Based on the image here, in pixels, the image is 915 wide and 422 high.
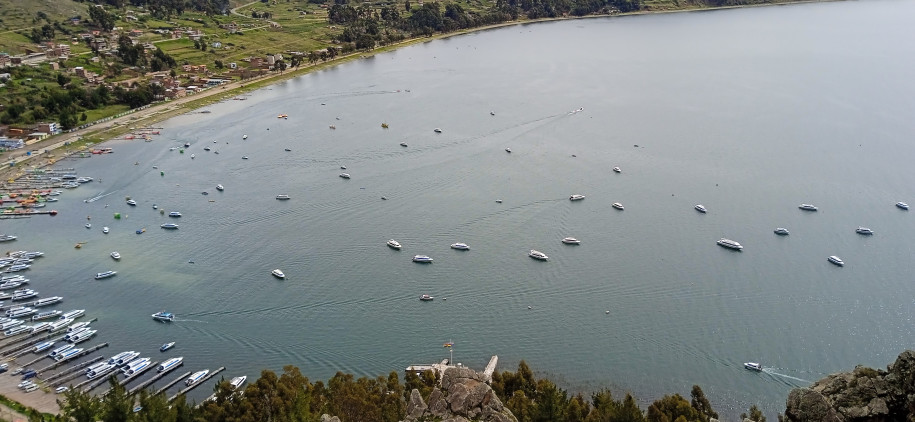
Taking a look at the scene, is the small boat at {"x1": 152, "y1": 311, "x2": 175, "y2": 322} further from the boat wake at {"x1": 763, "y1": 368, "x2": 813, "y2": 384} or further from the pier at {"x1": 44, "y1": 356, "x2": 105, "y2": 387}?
the boat wake at {"x1": 763, "y1": 368, "x2": 813, "y2": 384}

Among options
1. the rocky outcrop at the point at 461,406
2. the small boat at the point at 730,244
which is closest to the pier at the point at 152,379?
the rocky outcrop at the point at 461,406

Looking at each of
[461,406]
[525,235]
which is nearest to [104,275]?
[525,235]

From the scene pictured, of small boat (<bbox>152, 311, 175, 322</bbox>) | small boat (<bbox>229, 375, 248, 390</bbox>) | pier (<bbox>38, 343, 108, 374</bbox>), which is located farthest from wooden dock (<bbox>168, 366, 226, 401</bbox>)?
pier (<bbox>38, 343, 108, 374</bbox>)

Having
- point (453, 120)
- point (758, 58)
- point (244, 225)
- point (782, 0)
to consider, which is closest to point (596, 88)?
point (453, 120)

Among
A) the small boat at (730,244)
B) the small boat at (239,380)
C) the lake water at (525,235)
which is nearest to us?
the small boat at (239,380)

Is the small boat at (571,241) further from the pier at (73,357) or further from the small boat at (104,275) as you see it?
the small boat at (104,275)

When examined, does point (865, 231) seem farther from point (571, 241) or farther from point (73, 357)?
point (73, 357)
